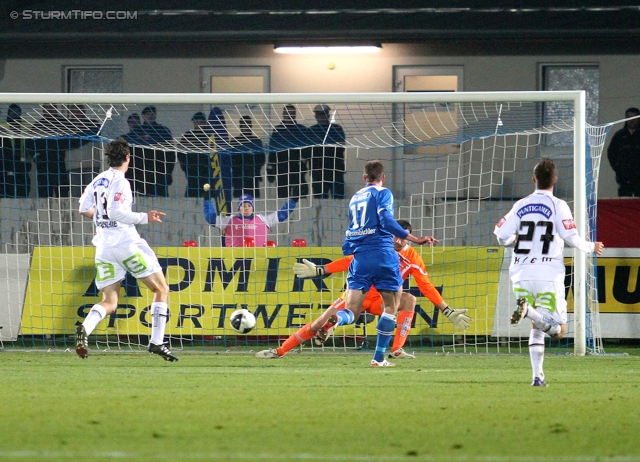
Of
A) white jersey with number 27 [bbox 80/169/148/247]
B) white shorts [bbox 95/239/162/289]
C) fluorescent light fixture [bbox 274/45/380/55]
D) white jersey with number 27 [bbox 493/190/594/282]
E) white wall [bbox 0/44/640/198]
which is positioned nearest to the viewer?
white jersey with number 27 [bbox 493/190/594/282]

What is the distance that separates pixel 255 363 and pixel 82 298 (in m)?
3.42

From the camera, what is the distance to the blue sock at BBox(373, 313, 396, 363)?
1003cm

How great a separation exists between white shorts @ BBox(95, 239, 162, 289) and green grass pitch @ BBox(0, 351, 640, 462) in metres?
0.86

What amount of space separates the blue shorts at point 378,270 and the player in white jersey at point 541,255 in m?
1.70

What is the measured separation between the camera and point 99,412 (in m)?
6.49

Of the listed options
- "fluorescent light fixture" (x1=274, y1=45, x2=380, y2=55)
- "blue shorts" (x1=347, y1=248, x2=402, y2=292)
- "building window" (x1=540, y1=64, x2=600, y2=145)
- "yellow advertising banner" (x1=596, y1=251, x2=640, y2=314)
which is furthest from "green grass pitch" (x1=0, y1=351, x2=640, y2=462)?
"fluorescent light fixture" (x1=274, y1=45, x2=380, y2=55)

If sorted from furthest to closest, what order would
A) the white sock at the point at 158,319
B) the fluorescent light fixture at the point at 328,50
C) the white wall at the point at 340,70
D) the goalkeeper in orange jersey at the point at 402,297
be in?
1. the fluorescent light fixture at the point at 328,50
2. the white wall at the point at 340,70
3. the goalkeeper in orange jersey at the point at 402,297
4. the white sock at the point at 158,319

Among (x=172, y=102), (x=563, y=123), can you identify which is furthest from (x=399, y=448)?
(x=563, y=123)

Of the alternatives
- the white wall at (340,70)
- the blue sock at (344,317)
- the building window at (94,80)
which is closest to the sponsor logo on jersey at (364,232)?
the blue sock at (344,317)

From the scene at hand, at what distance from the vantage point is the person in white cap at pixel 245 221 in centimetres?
1355

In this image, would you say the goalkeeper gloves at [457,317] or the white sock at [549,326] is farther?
the goalkeeper gloves at [457,317]

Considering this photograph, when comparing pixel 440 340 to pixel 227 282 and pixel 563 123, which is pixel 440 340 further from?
pixel 563 123

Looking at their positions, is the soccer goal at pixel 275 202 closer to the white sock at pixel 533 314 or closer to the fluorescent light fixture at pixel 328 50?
the fluorescent light fixture at pixel 328 50

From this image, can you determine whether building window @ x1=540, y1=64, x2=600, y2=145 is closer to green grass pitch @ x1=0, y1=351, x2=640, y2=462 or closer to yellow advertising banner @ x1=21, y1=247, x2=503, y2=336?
yellow advertising banner @ x1=21, y1=247, x2=503, y2=336
